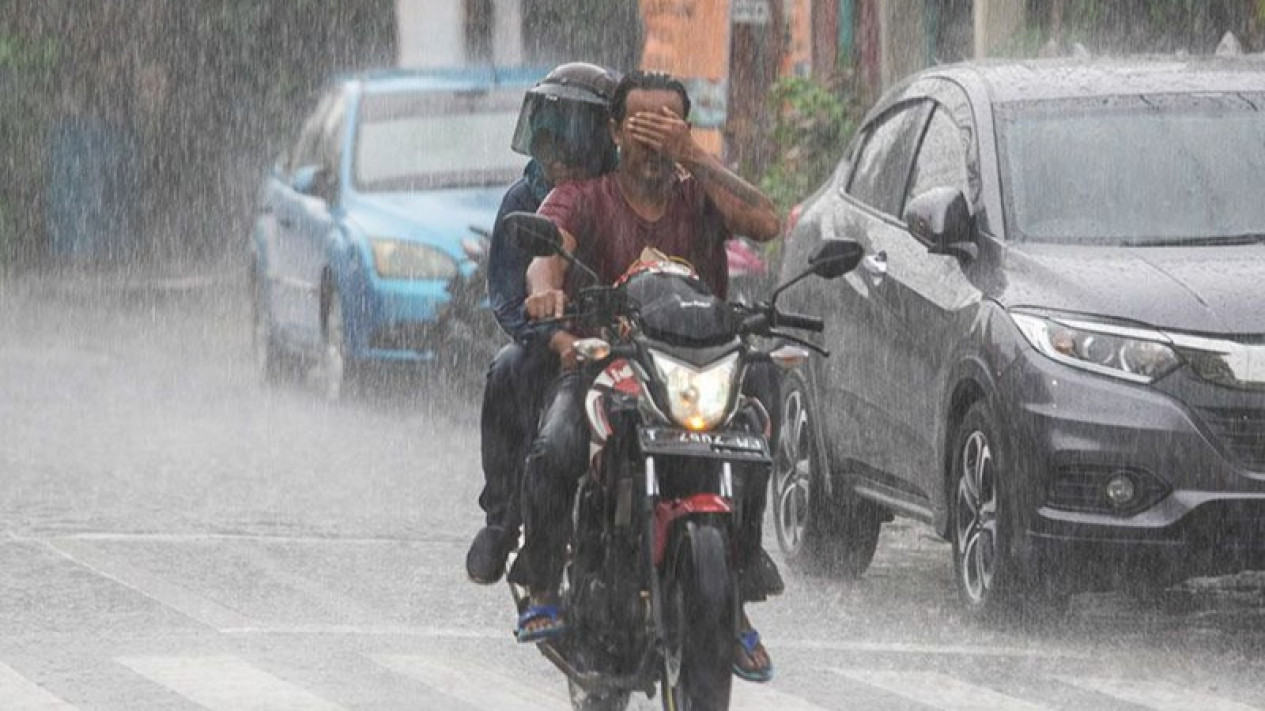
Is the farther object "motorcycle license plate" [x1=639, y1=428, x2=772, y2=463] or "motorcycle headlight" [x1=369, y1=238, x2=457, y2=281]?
"motorcycle headlight" [x1=369, y1=238, x2=457, y2=281]

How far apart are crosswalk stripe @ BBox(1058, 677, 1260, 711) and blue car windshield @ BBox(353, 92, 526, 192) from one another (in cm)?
937

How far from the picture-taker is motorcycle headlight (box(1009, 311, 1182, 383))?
1016 cm

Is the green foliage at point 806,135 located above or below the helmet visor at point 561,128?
below

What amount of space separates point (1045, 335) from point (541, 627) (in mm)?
2343

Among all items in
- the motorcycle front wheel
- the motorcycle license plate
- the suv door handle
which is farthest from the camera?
the suv door handle

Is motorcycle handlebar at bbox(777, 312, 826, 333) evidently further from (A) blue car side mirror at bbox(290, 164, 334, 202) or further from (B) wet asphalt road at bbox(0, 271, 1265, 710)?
(A) blue car side mirror at bbox(290, 164, 334, 202)

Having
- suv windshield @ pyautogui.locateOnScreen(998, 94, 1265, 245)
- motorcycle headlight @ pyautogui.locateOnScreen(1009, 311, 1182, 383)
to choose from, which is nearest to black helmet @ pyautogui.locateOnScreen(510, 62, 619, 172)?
motorcycle headlight @ pyautogui.locateOnScreen(1009, 311, 1182, 383)

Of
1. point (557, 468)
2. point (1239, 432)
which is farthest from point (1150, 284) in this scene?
point (557, 468)

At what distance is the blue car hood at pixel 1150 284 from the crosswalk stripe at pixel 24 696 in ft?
10.2

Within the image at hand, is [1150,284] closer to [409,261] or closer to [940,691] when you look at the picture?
[940,691]

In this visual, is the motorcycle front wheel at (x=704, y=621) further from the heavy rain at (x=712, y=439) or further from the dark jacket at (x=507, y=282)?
the dark jacket at (x=507, y=282)

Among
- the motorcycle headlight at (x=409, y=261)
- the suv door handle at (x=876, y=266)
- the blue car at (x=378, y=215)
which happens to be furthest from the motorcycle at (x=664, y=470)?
the motorcycle headlight at (x=409, y=261)

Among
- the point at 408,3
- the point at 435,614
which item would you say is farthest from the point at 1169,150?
the point at 408,3

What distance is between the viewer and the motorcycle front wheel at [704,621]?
7824 millimetres
